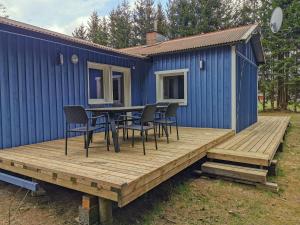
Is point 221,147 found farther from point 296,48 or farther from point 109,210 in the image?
point 296,48

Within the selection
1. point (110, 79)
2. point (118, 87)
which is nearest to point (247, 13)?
point (118, 87)

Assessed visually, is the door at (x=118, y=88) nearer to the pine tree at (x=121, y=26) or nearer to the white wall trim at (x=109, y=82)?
the white wall trim at (x=109, y=82)

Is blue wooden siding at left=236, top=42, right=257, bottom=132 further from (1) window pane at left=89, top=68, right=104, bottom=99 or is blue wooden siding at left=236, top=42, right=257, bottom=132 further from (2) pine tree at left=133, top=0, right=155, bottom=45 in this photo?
(2) pine tree at left=133, top=0, right=155, bottom=45

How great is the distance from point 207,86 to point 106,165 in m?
4.36

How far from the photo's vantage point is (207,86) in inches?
261

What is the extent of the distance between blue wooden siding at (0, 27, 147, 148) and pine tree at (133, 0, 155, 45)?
16.8m

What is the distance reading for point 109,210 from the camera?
104 inches

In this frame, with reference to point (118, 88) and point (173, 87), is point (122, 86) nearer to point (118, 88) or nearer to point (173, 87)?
point (118, 88)

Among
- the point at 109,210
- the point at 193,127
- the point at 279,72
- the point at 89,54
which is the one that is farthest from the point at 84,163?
the point at 279,72

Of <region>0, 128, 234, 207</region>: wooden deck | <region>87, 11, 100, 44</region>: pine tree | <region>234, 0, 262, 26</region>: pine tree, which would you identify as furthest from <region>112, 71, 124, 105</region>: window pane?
<region>87, 11, 100, 44</region>: pine tree

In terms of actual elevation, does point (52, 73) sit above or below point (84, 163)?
above

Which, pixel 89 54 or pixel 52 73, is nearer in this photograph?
pixel 52 73

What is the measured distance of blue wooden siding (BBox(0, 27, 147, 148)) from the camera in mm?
4266

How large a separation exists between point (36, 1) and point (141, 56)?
42.9ft
